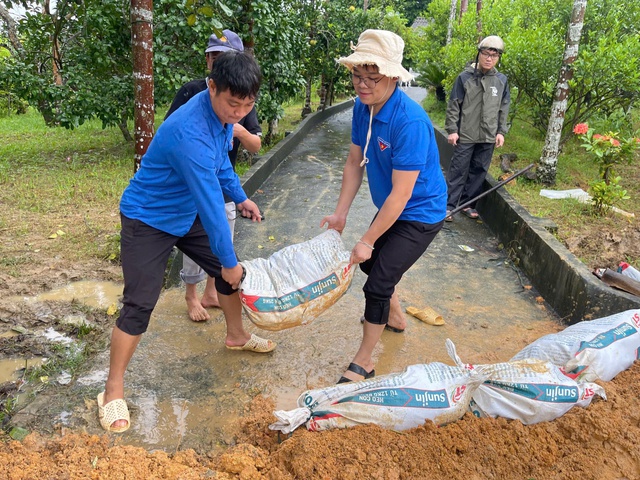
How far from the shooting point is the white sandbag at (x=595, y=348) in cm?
287

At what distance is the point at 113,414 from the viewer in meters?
2.64

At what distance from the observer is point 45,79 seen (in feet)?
25.7

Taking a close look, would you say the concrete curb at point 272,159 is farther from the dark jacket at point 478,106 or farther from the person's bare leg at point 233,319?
the person's bare leg at point 233,319

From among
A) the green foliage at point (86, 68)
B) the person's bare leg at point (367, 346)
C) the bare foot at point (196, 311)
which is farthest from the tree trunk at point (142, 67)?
the green foliage at point (86, 68)

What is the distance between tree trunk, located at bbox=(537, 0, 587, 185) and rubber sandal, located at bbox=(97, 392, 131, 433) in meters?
6.26

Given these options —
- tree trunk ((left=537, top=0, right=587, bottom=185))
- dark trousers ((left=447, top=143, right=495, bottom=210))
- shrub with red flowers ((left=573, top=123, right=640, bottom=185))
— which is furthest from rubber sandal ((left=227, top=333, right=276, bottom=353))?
tree trunk ((left=537, top=0, right=587, bottom=185))

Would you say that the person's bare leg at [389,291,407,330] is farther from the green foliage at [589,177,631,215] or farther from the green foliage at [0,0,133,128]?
the green foliage at [0,0,133,128]

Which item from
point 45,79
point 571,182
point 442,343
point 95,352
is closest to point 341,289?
point 442,343

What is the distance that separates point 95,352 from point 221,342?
0.78 metres

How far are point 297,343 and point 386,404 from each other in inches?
46.5

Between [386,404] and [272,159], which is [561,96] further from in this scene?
[386,404]

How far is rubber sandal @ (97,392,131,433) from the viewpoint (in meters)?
2.63

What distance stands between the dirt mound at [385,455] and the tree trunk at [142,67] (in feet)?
9.56

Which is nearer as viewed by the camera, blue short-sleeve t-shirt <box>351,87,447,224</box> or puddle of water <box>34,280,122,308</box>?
blue short-sleeve t-shirt <box>351,87,447,224</box>
